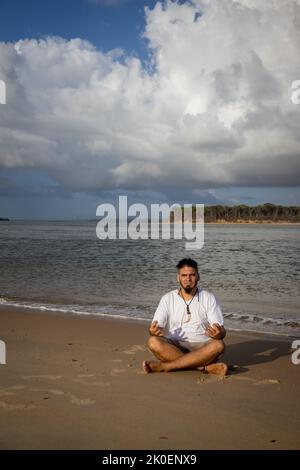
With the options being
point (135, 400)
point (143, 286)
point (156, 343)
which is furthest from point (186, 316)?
point (143, 286)

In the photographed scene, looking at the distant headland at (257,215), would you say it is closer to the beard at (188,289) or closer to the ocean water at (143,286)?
the ocean water at (143,286)

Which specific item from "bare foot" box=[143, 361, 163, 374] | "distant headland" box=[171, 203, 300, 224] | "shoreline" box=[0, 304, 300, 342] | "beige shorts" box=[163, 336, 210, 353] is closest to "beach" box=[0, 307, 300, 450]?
"bare foot" box=[143, 361, 163, 374]

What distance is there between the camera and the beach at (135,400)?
389 cm

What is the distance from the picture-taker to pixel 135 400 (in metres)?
4.84

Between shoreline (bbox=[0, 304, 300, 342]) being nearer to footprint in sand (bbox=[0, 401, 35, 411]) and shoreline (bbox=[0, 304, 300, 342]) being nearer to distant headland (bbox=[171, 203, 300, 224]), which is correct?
footprint in sand (bbox=[0, 401, 35, 411])

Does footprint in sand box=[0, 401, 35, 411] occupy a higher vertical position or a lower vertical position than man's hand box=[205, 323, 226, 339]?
lower

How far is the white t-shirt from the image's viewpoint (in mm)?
5859

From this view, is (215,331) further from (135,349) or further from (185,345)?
(135,349)

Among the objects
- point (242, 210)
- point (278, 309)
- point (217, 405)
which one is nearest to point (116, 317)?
point (278, 309)

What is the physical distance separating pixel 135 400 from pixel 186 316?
5.02 ft

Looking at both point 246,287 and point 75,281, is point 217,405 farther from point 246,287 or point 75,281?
point 75,281

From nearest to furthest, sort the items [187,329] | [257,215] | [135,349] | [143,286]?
[187,329] → [135,349] → [143,286] → [257,215]

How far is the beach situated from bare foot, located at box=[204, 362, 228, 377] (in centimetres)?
9
